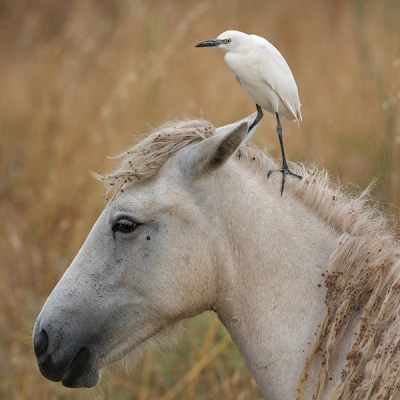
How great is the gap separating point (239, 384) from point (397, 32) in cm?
405

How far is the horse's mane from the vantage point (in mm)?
1946

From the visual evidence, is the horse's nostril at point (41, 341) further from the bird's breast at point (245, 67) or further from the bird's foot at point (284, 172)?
the bird's breast at point (245, 67)

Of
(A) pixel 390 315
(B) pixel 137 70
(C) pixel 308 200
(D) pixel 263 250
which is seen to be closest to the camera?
(A) pixel 390 315

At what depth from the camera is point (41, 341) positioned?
2.20 meters

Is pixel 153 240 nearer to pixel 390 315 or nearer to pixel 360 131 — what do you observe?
pixel 390 315

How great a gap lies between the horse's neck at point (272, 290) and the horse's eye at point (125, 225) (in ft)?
1.16

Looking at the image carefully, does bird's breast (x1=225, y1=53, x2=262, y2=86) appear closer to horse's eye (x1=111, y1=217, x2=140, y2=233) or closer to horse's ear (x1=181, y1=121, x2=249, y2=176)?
horse's ear (x1=181, y1=121, x2=249, y2=176)

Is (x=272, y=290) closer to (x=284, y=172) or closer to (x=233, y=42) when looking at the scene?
(x=284, y=172)

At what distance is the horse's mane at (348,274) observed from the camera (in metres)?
1.95

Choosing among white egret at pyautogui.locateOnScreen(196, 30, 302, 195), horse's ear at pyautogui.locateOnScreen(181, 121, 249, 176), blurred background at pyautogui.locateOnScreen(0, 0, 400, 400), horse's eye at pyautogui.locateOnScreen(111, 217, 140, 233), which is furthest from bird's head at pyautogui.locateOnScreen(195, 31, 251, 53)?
blurred background at pyautogui.locateOnScreen(0, 0, 400, 400)

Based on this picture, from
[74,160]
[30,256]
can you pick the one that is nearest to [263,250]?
[30,256]

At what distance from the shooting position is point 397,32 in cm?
609

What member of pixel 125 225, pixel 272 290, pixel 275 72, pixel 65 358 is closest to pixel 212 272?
pixel 272 290

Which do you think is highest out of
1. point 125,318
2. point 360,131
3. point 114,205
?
point 114,205
